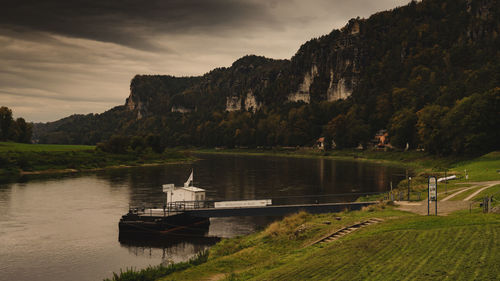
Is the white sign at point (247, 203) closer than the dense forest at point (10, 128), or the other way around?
the white sign at point (247, 203)

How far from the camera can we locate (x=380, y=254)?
20.5 m

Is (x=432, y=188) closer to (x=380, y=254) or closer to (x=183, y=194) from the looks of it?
(x=380, y=254)

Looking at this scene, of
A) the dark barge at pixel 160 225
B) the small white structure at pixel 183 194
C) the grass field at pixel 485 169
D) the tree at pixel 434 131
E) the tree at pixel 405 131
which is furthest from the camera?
the tree at pixel 405 131

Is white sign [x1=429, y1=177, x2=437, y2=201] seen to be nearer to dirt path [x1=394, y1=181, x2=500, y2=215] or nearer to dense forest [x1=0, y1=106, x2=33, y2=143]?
dirt path [x1=394, y1=181, x2=500, y2=215]

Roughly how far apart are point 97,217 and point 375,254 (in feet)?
133

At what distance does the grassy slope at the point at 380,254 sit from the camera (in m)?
17.3

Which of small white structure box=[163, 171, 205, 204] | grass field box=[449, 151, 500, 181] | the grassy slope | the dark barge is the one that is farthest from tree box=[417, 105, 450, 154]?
the grassy slope

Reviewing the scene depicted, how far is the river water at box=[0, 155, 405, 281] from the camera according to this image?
34375 mm

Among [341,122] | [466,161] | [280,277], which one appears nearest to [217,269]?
[280,277]

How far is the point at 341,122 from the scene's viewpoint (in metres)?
187

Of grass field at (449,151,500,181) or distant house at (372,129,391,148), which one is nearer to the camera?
grass field at (449,151,500,181)

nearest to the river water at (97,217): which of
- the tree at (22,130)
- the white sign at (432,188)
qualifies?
the white sign at (432,188)

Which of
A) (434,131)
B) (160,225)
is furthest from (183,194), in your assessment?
(434,131)

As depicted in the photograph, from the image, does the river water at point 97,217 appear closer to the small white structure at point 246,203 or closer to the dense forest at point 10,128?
the small white structure at point 246,203
